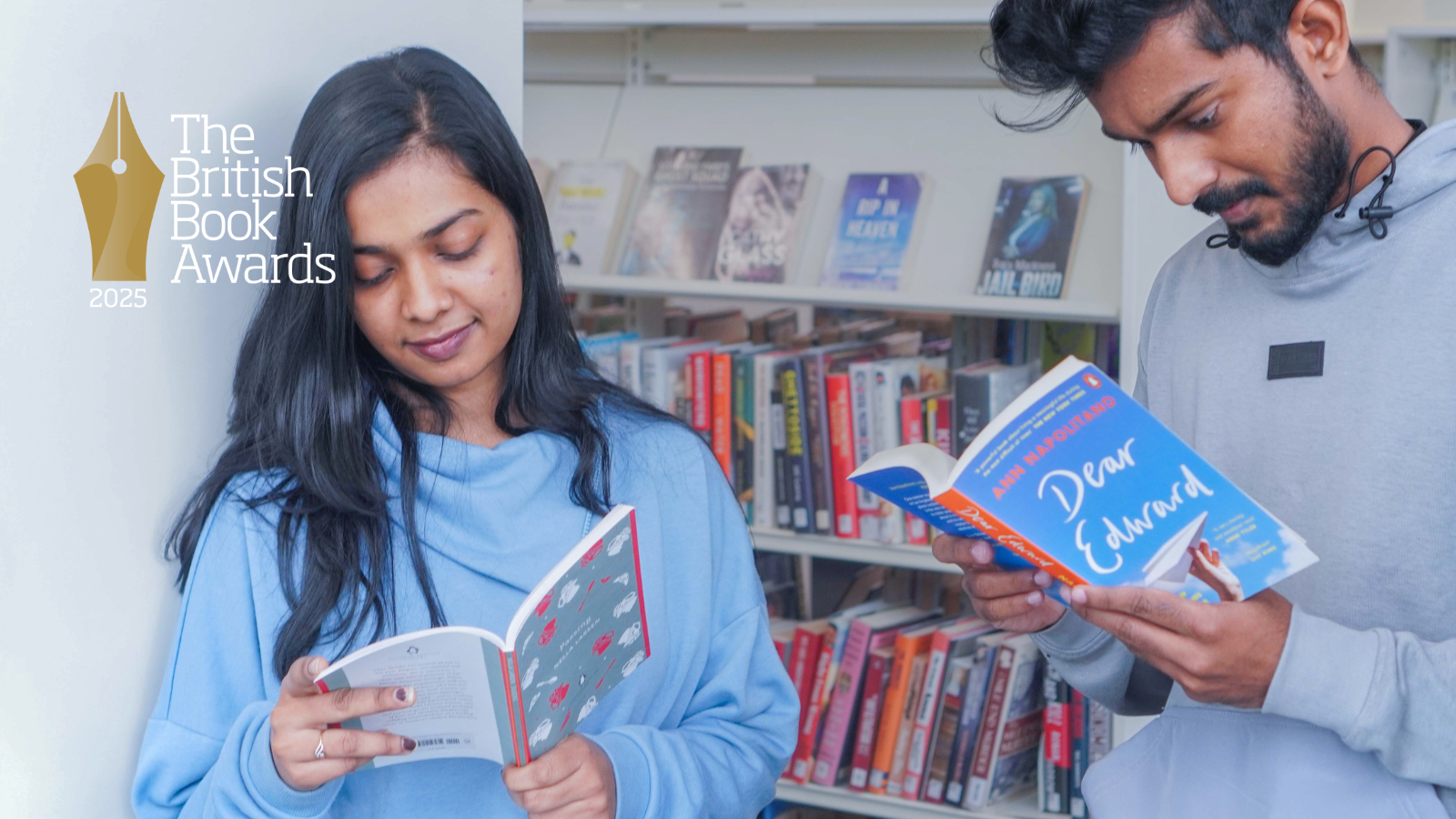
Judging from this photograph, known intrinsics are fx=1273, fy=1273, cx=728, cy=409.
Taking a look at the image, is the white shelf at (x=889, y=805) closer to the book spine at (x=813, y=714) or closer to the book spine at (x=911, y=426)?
the book spine at (x=813, y=714)

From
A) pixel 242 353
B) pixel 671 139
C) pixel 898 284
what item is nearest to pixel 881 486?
pixel 242 353

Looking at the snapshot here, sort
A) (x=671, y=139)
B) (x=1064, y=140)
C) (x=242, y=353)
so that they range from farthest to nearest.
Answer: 1. (x=671, y=139)
2. (x=1064, y=140)
3. (x=242, y=353)

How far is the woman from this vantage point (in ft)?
3.60

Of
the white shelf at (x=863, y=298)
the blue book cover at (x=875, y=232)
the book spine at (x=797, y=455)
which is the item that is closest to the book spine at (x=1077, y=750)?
the book spine at (x=797, y=455)

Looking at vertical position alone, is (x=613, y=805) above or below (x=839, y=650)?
above

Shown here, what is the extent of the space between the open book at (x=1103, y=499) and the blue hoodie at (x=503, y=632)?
1.35 feet

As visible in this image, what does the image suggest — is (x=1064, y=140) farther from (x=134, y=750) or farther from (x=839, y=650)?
(x=134, y=750)

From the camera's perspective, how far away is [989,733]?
90.9 inches

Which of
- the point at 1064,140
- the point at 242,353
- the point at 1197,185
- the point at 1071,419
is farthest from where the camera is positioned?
the point at 1064,140

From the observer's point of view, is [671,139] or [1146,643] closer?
[1146,643]

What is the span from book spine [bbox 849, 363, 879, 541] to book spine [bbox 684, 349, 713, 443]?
0.29 m

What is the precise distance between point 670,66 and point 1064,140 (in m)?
0.92

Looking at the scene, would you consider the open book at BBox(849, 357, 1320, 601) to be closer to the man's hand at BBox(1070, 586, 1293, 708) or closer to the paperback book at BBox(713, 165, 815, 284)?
the man's hand at BBox(1070, 586, 1293, 708)

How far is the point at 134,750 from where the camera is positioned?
44.6 inches
